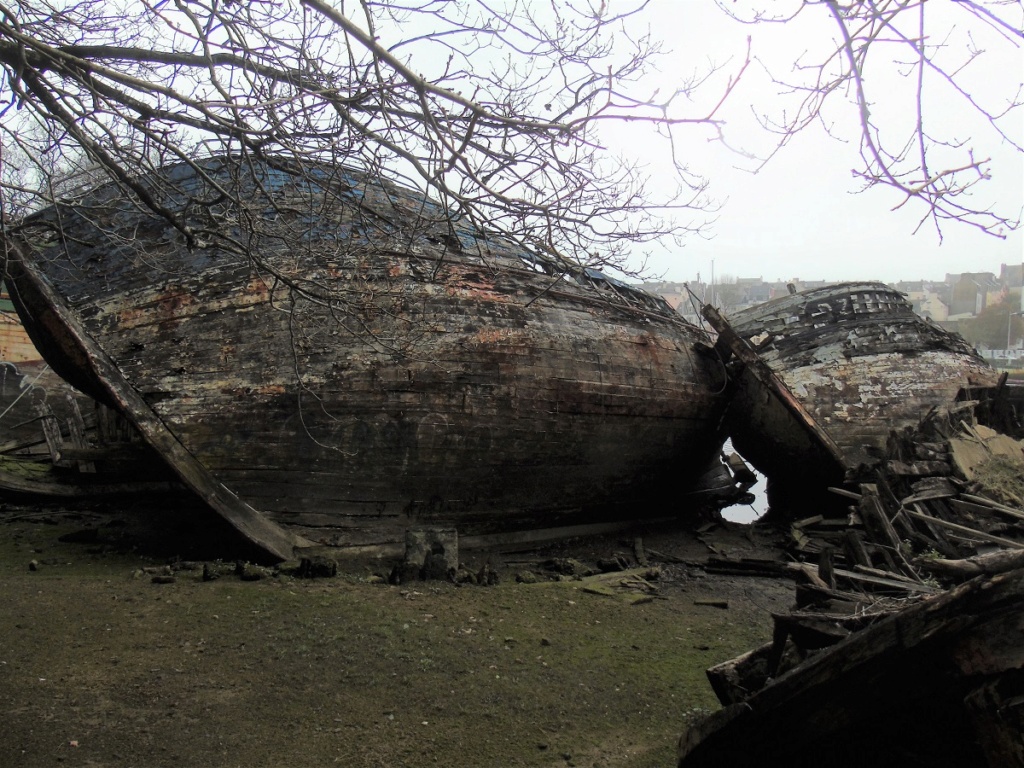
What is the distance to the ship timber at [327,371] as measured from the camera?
283 inches

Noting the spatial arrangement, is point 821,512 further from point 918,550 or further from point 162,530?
point 162,530

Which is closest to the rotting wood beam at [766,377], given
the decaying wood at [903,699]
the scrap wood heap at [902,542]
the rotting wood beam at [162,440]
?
the scrap wood heap at [902,542]

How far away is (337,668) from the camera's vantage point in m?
5.18

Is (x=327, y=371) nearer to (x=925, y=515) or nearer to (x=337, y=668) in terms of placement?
(x=337, y=668)

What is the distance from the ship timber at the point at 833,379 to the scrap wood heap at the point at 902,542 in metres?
1.13

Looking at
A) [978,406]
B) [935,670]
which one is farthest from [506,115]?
[978,406]

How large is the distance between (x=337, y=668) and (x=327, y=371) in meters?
3.11

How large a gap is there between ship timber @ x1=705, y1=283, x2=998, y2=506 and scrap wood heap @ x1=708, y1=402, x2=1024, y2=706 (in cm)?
113

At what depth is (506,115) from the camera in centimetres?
416

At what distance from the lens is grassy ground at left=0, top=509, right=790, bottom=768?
13.8ft

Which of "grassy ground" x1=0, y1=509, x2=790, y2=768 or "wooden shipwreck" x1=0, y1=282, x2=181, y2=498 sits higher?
"wooden shipwreck" x1=0, y1=282, x2=181, y2=498

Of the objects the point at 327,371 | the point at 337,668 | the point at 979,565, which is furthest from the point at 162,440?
the point at 979,565

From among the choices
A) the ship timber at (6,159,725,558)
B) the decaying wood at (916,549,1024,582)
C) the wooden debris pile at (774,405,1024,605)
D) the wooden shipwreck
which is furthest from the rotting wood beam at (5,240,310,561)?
the decaying wood at (916,549,1024,582)

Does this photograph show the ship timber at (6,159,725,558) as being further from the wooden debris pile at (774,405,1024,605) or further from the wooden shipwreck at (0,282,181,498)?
the wooden debris pile at (774,405,1024,605)
